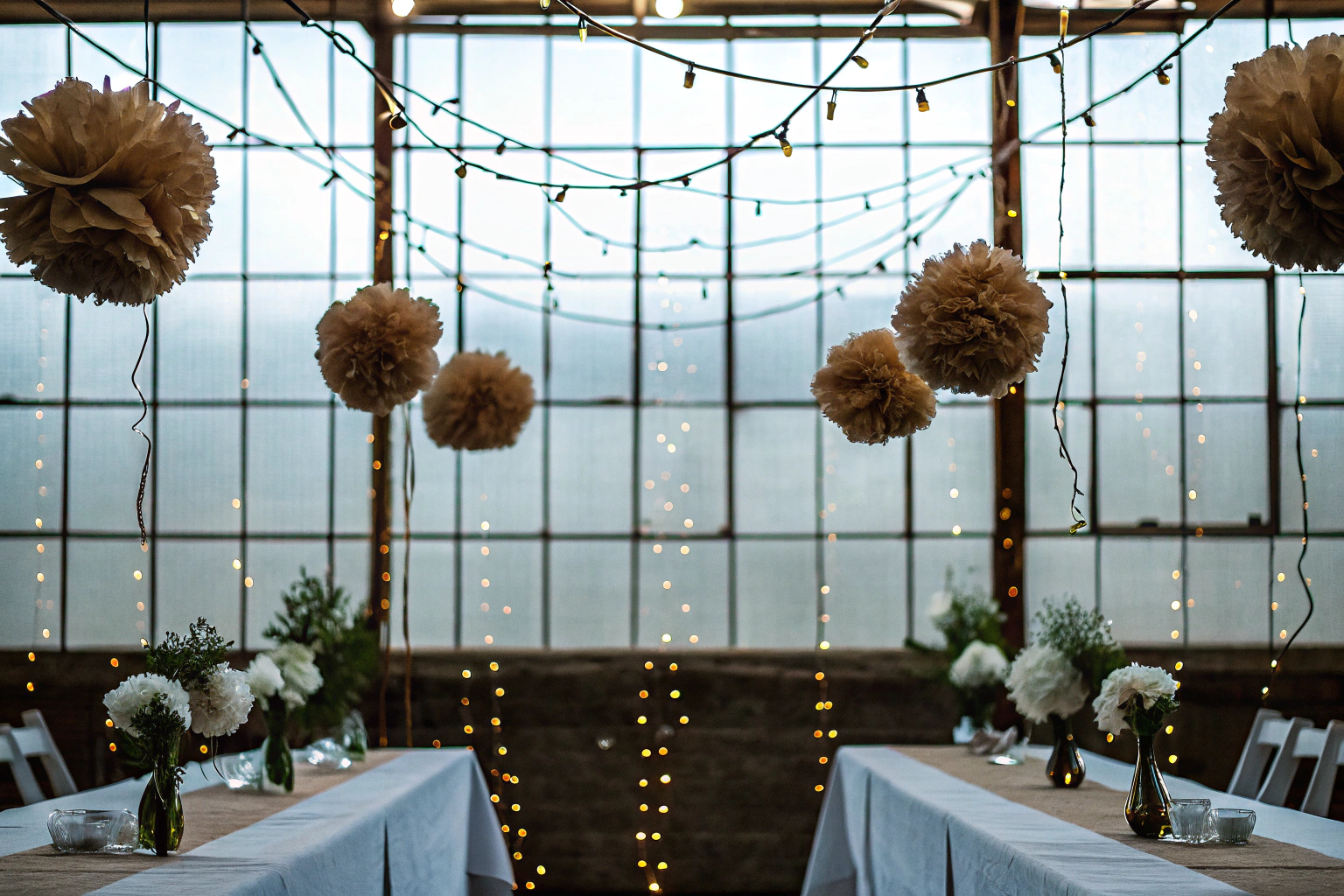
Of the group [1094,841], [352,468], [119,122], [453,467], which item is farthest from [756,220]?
[119,122]

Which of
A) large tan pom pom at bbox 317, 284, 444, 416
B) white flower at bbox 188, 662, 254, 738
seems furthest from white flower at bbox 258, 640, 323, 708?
large tan pom pom at bbox 317, 284, 444, 416

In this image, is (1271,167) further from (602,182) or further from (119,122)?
(602,182)

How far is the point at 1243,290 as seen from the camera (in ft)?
17.2

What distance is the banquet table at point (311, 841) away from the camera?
212cm

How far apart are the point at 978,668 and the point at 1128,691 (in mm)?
1590

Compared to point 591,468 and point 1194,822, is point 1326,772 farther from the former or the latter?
point 591,468

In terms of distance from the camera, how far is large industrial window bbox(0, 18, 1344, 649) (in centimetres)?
518

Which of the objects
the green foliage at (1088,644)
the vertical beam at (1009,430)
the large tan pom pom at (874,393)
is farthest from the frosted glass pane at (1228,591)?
the large tan pom pom at (874,393)

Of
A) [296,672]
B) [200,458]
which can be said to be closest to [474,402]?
[296,672]

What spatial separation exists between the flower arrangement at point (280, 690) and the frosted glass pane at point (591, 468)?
6.83 feet

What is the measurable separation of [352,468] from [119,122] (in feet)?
12.2

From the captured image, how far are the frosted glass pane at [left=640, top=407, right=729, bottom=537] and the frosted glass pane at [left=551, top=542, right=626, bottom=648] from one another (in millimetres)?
246

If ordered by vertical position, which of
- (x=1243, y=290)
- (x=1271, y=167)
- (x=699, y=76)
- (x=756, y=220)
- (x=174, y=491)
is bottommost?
(x=174, y=491)

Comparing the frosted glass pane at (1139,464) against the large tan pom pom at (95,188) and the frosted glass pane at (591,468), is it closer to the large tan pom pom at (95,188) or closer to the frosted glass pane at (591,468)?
the frosted glass pane at (591,468)
